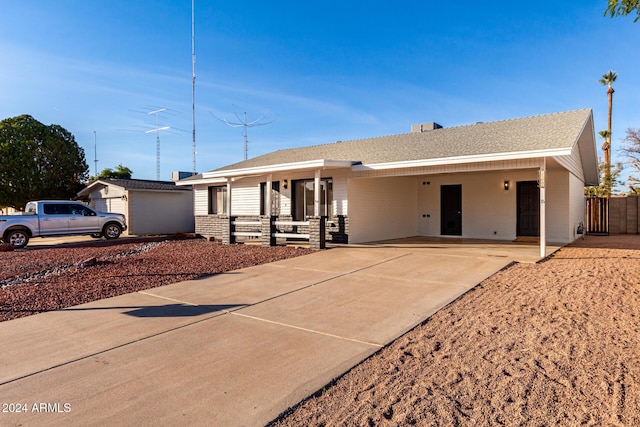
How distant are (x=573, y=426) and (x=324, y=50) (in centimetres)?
1708

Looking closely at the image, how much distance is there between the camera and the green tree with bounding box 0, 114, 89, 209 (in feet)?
71.7

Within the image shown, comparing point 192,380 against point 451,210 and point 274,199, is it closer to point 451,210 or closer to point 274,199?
point 274,199

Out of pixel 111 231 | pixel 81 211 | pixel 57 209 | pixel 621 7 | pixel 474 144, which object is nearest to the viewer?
pixel 621 7

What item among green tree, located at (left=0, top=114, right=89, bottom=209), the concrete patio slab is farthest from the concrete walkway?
green tree, located at (left=0, top=114, right=89, bottom=209)

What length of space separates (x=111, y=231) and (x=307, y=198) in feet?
30.7

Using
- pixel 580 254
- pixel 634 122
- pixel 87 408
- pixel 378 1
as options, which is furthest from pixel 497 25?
pixel 634 122

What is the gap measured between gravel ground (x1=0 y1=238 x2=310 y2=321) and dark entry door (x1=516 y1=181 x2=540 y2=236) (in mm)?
8105

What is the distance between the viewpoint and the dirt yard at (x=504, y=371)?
2.59 m

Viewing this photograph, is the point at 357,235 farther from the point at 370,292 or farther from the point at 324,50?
the point at 324,50

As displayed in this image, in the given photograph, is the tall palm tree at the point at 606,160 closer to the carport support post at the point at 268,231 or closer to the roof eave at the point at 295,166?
the roof eave at the point at 295,166

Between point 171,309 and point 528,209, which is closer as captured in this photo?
point 171,309

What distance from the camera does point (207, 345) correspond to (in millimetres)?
3951

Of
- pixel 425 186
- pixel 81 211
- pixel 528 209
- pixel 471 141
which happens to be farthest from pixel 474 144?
pixel 81 211

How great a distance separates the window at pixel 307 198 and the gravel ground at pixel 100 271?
2.34 meters
